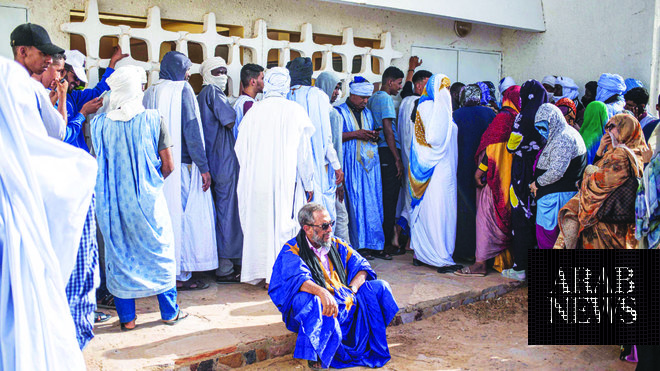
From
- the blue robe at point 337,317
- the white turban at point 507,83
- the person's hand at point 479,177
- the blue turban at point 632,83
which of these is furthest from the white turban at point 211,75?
the blue turban at point 632,83

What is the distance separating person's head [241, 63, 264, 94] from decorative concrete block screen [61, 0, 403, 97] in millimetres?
464

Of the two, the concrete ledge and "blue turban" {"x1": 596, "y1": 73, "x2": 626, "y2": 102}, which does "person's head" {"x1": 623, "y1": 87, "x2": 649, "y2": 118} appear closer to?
"blue turban" {"x1": 596, "y1": 73, "x2": 626, "y2": 102}

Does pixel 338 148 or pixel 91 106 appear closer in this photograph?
pixel 91 106

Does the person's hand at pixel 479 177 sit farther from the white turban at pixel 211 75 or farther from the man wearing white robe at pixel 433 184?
the white turban at pixel 211 75

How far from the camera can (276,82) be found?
17.0 feet

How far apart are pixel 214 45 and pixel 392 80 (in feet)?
6.84

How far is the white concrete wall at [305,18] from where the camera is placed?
520 cm

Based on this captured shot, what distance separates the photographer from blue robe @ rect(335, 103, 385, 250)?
6.36m

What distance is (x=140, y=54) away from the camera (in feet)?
25.3

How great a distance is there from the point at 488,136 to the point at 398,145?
115 cm

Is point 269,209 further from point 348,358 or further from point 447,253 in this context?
point 447,253

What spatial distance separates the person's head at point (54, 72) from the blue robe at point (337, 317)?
180 cm

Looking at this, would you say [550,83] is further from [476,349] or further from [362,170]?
[476,349]

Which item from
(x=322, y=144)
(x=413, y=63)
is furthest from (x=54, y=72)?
(x=413, y=63)
